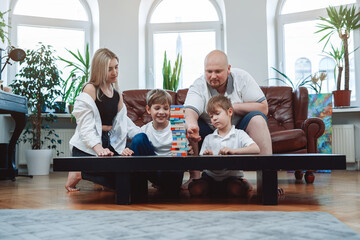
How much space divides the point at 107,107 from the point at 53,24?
3.23 m

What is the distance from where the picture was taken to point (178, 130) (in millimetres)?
1779

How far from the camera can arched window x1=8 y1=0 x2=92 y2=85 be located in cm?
479

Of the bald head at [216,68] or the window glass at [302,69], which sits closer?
the bald head at [216,68]

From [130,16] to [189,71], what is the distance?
3.44ft

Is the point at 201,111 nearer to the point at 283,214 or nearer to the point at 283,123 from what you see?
the point at 283,214

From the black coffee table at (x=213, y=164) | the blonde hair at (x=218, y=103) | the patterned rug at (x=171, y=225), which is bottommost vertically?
the patterned rug at (x=171, y=225)

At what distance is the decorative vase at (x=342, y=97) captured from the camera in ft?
13.8

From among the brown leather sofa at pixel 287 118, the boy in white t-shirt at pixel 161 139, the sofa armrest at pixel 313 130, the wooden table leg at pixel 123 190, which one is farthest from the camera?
the sofa armrest at pixel 313 130

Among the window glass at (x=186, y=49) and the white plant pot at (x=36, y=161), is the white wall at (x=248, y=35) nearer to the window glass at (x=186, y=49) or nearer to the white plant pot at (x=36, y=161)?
the window glass at (x=186, y=49)

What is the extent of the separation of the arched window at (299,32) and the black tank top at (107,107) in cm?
317

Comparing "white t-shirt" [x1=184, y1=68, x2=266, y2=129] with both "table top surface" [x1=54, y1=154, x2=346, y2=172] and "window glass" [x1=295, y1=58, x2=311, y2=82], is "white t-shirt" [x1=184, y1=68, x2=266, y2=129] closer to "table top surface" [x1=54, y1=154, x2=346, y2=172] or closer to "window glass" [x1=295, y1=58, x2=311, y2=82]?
"table top surface" [x1=54, y1=154, x2=346, y2=172]

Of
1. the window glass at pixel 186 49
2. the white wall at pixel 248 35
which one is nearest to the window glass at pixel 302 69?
the white wall at pixel 248 35

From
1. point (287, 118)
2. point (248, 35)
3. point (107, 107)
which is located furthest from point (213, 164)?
point (248, 35)

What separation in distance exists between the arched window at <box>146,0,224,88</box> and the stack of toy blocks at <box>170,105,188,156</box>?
3.28 m
